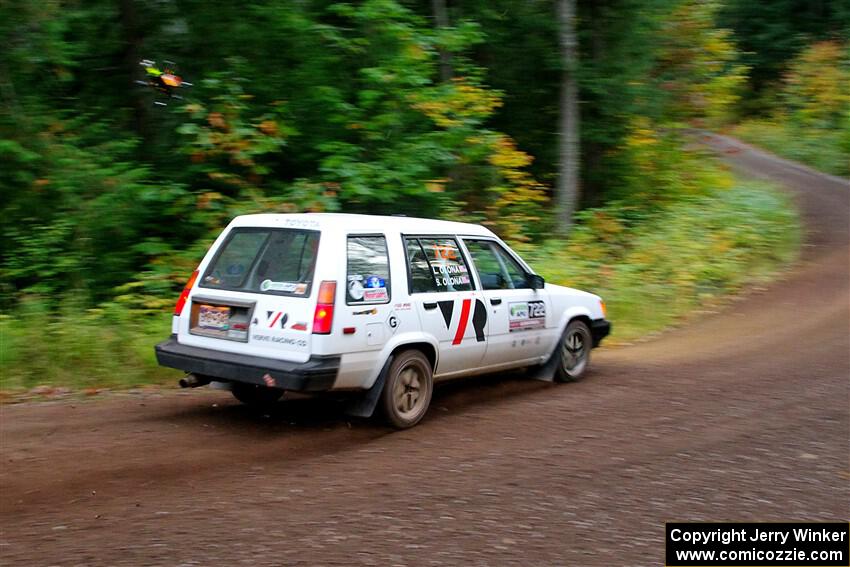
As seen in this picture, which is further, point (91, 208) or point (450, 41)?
point (450, 41)

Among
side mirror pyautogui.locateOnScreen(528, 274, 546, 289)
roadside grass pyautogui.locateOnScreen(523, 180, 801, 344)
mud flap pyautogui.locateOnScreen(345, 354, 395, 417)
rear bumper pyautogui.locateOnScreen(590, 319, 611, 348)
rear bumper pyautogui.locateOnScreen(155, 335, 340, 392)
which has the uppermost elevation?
side mirror pyautogui.locateOnScreen(528, 274, 546, 289)

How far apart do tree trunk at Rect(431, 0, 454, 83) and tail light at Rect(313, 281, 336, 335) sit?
A: 1068 cm

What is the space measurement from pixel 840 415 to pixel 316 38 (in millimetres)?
9460

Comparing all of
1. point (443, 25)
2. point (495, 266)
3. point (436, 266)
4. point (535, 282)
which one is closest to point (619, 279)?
point (535, 282)

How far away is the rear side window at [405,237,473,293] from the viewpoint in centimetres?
736

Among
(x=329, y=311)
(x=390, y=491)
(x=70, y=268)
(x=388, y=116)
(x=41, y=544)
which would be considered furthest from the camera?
(x=388, y=116)

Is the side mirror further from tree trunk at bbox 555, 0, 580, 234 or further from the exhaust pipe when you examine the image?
tree trunk at bbox 555, 0, 580, 234

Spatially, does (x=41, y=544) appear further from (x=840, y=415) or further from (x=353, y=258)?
(x=840, y=415)

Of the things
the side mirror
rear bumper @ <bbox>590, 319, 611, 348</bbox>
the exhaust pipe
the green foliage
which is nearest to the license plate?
the exhaust pipe

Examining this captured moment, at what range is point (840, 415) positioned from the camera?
778 cm

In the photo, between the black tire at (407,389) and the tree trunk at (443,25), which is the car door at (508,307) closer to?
the black tire at (407,389)

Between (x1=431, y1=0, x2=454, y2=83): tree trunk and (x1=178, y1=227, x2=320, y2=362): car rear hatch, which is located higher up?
(x1=431, y1=0, x2=454, y2=83): tree trunk

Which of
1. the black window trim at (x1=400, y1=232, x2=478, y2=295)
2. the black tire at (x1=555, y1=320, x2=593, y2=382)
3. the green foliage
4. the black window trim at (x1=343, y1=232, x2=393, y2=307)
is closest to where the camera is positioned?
the black window trim at (x1=343, y1=232, x2=393, y2=307)

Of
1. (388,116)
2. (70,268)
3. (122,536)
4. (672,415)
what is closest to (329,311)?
(122,536)
